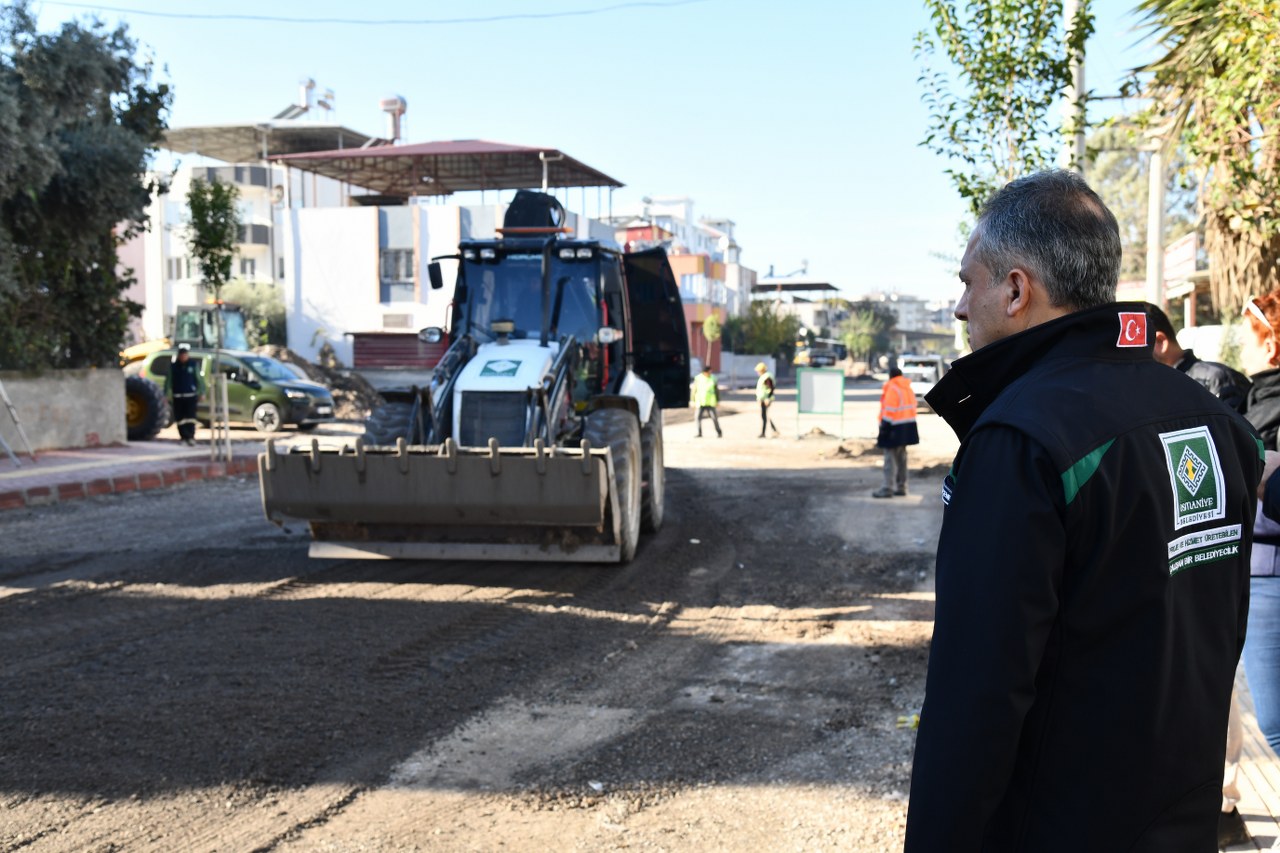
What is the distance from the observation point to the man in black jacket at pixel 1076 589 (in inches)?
69.2

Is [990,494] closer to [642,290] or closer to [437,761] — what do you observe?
[437,761]

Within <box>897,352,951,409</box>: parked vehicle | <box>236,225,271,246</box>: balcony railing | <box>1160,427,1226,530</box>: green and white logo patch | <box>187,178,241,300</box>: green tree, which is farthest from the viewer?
<box>236,225,271,246</box>: balcony railing

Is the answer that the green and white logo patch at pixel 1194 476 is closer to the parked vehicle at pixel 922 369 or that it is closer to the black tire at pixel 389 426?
the black tire at pixel 389 426

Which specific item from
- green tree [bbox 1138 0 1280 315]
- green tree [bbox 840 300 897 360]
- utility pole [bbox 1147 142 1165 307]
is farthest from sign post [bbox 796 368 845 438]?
green tree [bbox 840 300 897 360]

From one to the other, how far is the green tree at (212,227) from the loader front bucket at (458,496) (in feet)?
34.7

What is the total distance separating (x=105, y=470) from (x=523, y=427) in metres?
8.68

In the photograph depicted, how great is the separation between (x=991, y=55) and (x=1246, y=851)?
7337 millimetres

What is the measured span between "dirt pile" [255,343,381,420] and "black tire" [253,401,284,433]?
5.52m

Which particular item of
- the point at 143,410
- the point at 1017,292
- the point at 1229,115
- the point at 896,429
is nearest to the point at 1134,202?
the point at 896,429

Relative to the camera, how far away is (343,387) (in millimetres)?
31797

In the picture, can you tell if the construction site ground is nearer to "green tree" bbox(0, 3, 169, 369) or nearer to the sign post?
"green tree" bbox(0, 3, 169, 369)

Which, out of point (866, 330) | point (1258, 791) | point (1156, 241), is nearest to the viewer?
point (1258, 791)

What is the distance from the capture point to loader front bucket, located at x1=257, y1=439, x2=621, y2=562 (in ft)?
26.1

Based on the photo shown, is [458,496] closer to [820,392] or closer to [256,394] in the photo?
[256,394]
